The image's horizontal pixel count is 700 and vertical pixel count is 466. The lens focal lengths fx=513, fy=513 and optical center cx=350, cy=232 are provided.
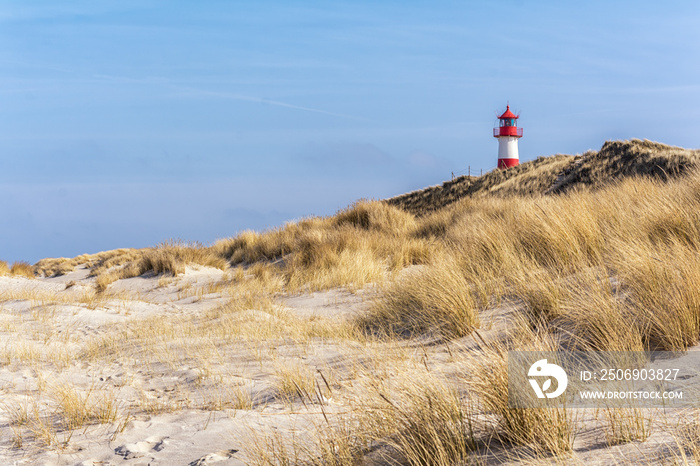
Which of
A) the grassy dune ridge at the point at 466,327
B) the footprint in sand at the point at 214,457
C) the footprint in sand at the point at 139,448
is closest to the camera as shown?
the grassy dune ridge at the point at 466,327

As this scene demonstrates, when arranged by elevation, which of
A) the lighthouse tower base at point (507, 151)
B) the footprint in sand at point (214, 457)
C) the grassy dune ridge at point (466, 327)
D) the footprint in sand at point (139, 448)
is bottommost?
the footprint in sand at point (139, 448)

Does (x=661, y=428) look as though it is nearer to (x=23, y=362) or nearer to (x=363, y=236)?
(x=23, y=362)

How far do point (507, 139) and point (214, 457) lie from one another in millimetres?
36434

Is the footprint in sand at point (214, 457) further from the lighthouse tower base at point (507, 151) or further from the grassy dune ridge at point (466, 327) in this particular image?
the lighthouse tower base at point (507, 151)

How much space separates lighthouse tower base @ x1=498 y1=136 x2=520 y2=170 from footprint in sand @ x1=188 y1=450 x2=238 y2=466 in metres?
35.3

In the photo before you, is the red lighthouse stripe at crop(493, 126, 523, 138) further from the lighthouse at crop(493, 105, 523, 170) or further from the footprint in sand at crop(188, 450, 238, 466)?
the footprint in sand at crop(188, 450, 238, 466)

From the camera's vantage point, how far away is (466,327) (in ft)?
15.0

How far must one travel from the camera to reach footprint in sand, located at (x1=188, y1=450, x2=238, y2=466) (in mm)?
2512

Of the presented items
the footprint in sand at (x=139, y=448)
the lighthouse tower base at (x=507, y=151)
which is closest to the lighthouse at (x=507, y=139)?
the lighthouse tower base at (x=507, y=151)

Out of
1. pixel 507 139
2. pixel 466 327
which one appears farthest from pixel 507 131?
pixel 466 327

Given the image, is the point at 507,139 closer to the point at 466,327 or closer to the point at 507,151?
the point at 507,151

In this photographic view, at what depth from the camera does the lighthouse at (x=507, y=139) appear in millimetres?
35844

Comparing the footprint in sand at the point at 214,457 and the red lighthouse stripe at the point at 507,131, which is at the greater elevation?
the red lighthouse stripe at the point at 507,131

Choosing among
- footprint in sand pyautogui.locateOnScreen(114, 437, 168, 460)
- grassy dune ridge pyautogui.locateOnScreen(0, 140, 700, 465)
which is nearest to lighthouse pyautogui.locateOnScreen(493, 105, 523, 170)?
grassy dune ridge pyautogui.locateOnScreen(0, 140, 700, 465)
